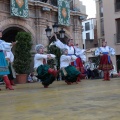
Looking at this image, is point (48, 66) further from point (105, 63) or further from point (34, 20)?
point (34, 20)

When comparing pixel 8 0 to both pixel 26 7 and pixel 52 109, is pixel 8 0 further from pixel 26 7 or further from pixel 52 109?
pixel 52 109

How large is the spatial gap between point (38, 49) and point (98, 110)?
481 cm

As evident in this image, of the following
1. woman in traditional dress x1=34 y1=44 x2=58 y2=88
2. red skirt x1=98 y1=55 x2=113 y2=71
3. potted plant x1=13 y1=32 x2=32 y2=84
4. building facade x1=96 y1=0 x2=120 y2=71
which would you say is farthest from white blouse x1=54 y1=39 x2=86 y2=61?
building facade x1=96 y1=0 x2=120 y2=71

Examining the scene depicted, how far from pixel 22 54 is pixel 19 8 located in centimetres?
250

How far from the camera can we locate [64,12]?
711 inches

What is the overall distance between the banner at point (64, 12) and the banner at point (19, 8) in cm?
286

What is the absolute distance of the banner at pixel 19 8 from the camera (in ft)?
48.6

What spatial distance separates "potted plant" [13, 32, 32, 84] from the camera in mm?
13867

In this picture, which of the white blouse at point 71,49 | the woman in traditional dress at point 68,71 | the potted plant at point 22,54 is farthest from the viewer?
the potted plant at point 22,54

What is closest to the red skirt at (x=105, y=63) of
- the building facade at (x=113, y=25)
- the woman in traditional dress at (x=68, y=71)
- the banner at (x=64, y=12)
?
the woman in traditional dress at (x=68, y=71)

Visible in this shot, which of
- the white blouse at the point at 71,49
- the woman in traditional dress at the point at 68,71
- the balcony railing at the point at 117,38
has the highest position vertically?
the balcony railing at the point at 117,38

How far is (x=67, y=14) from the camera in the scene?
59.8 feet

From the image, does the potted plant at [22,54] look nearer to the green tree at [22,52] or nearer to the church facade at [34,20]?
the green tree at [22,52]

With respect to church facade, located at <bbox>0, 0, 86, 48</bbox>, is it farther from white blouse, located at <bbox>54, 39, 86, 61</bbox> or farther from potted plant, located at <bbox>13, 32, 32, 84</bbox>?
white blouse, located at <bbox>54, 39, 86, 61</bbox>
